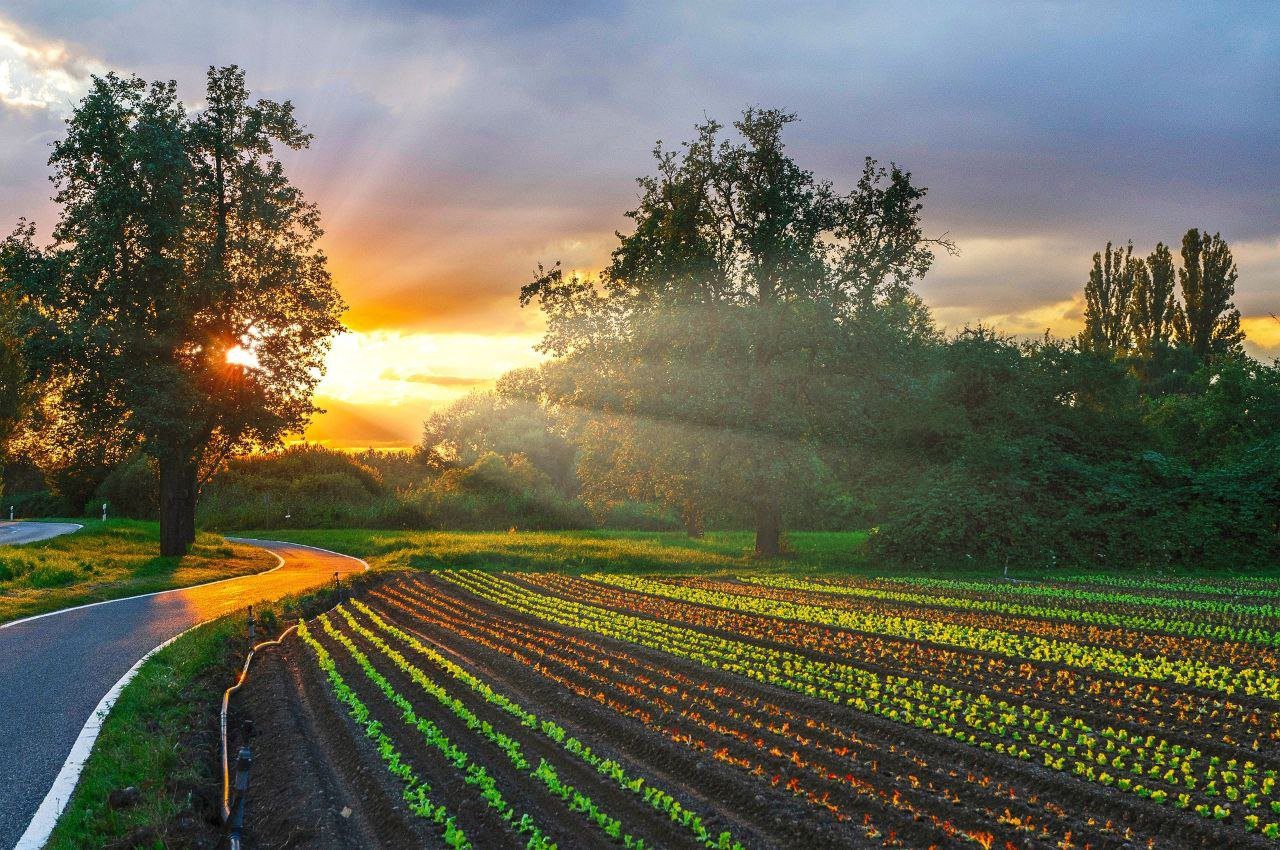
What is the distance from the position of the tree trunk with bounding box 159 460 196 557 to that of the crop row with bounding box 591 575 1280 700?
68.9ft

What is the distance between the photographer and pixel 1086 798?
8758 mm

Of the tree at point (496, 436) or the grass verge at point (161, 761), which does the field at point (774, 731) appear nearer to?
the grass verge at point (161, 761)

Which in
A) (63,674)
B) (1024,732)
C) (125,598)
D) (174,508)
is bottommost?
(125,598)

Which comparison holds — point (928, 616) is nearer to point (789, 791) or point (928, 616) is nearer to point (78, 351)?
point (789, 791)

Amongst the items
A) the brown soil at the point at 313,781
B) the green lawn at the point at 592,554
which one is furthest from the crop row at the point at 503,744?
the green lawn at the point at 592,554

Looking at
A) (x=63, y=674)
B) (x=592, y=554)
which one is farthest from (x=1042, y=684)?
(x=592, y=554)

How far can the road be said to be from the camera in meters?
8.87

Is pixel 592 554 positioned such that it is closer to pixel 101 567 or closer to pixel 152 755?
pixel 101 567

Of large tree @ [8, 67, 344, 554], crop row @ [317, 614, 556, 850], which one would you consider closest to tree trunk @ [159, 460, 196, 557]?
large tree @ [8, 67, 344, 554]

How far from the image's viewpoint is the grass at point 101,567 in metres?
22.1

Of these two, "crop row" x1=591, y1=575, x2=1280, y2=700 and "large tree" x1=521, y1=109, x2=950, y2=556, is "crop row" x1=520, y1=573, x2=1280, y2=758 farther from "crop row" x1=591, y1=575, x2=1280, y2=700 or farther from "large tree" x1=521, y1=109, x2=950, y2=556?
"large tree" x1=521, y1=109, x2=950, y2=556

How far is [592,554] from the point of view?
35.6 m

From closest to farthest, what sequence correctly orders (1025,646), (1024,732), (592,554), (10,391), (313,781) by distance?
1. (313,781)
2. (1024,732)
3. (1025,646)
4. (592,554)
5. (10,391)

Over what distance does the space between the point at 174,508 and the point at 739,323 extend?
23.0 metres
